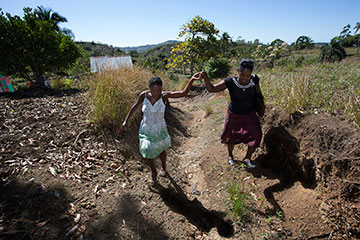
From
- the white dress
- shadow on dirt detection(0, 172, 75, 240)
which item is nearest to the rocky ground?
shadow on dirt detection(0, 172, 75, 240)

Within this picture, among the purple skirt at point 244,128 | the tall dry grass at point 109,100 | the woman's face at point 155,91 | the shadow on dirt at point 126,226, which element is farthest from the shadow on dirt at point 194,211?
the tall dry grass at point 109,100

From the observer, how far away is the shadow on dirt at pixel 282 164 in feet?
7.75

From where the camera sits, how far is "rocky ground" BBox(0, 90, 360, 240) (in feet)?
6.22

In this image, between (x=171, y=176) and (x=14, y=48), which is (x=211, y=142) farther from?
(x=14, y=48)

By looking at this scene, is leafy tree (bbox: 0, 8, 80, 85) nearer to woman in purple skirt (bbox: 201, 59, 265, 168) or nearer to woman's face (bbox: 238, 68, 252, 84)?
woman in purple skirt (bbox: 201, 59, 265, 168)

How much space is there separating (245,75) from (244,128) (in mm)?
788

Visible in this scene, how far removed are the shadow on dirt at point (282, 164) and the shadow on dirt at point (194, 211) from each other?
2.12 feet

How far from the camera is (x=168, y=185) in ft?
9.36

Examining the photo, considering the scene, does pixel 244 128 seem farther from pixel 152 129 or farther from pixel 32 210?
pixel 32 210

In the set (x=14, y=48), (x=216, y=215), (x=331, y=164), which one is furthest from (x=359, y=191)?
(x=14, y=48)

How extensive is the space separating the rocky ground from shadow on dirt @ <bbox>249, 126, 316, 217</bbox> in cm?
1

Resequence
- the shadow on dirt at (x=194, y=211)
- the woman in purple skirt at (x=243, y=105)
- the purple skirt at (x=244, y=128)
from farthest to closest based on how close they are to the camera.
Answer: the purple skirt at (x=244, y=128) → the woman in purple skirt at (x=243, y=105) → the shadow on dirt at (x=194, y=211)

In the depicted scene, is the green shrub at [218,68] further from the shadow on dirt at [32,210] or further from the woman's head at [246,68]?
the shadow on dirt at [32,210]

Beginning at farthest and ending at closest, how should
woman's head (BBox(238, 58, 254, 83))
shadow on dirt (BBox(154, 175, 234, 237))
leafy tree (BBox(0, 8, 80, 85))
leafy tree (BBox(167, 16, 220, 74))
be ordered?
leafy tree (BBox(167, 16, 220, 74)) → leafy tree (BBox(0, 8, 80, 85)) → woman's head (BBox(238, 58, 254, 83)) → shadow on dirt (BBox(154, 175, 234, 237))
